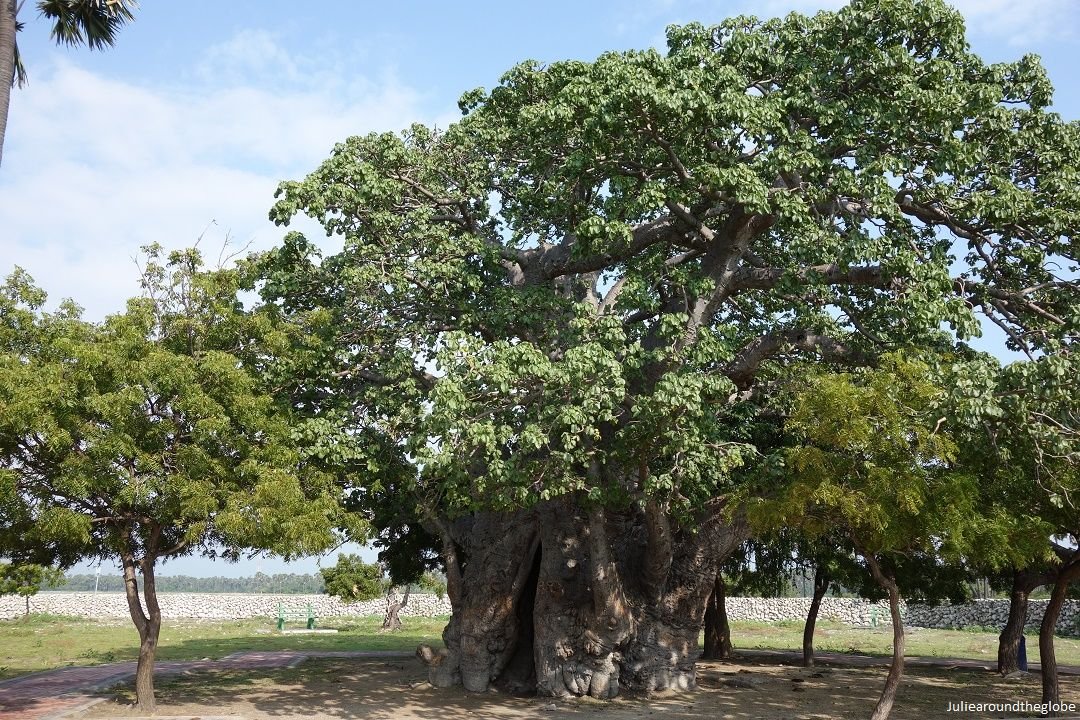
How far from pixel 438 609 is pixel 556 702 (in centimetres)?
3237

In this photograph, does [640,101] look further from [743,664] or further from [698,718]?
[743,664]

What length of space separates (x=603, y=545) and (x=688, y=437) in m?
3.57

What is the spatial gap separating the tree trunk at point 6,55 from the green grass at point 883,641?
2548 cm

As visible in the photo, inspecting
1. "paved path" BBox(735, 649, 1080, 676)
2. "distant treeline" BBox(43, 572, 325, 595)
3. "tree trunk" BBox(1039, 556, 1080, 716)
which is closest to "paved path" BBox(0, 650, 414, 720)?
"paved path" BBox(735, 649, 1080, 676)

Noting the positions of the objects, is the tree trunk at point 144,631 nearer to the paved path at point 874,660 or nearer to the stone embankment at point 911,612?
the paved path at point 874,660

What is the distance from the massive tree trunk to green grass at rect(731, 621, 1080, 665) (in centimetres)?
1304

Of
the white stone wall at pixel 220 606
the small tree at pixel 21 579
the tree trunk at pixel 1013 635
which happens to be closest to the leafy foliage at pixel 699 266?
the small tree at pixel 21 579

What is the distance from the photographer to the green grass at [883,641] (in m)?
26.7

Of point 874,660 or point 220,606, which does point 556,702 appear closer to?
point 874,660

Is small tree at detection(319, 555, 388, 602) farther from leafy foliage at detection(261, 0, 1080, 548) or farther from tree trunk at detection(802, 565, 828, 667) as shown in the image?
leafy foliage at detection(261, 0, 1080, 548)

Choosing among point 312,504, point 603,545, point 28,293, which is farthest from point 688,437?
point 28,293

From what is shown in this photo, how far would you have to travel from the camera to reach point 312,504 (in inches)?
521

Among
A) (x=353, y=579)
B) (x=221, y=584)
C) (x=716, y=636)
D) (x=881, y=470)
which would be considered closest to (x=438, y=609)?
(x=353, y=579)

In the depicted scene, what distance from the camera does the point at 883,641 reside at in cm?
3216
